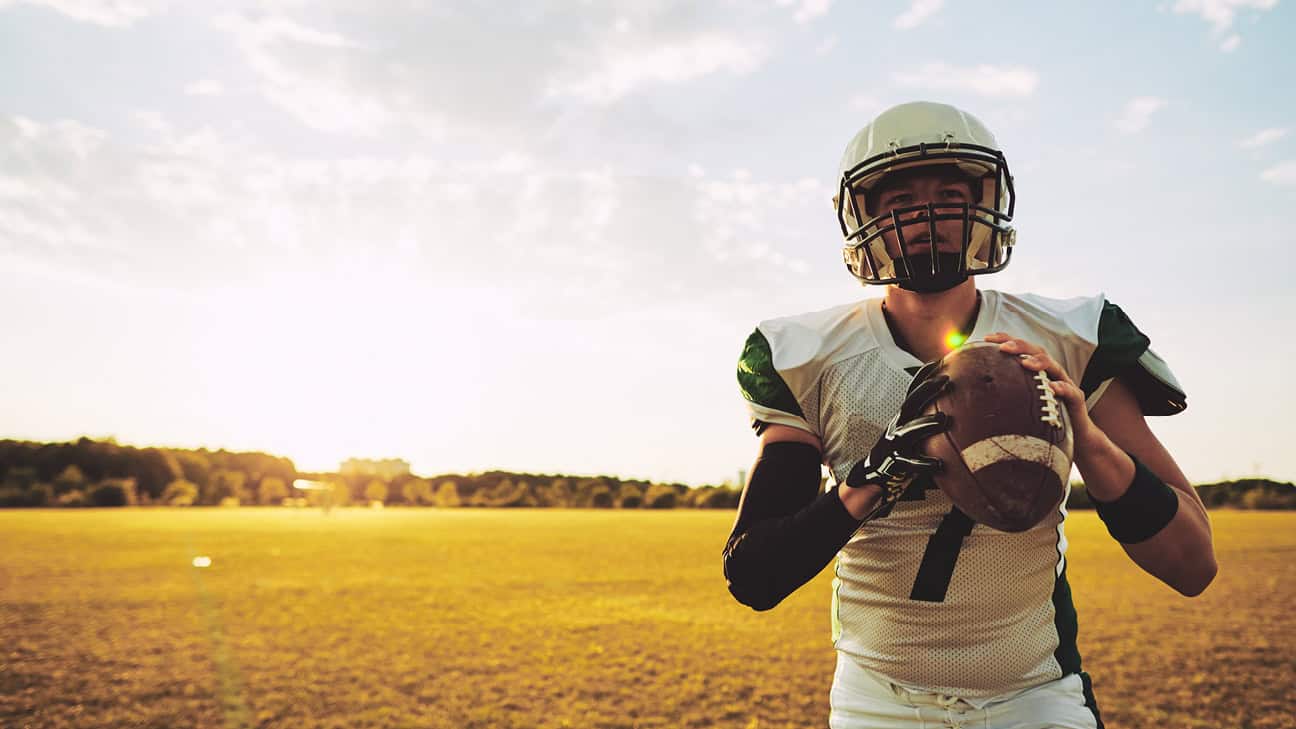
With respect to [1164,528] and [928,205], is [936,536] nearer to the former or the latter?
[1164,528]

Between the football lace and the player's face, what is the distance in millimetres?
475

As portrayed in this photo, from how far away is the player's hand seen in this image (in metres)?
1.75

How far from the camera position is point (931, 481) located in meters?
1.89

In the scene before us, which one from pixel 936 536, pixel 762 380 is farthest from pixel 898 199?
pixel 936 536

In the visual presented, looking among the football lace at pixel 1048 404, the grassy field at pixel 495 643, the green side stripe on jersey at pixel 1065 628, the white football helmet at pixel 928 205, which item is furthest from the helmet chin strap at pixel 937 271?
the grassy field at pixel 495 643

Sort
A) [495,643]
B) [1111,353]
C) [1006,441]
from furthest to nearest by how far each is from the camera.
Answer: [495,643] → [1111,353] → [1006,441]

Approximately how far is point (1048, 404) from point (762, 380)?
0.73 meters

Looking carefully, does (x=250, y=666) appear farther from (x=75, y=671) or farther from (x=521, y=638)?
(x=521, y=638)

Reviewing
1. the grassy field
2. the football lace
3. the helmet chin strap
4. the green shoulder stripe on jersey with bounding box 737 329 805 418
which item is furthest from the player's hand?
the grassy field

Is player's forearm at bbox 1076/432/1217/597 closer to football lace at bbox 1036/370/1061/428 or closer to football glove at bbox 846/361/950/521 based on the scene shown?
football lace at bbox 1036/370/1061/428

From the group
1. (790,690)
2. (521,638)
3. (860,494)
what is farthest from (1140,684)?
(860,494)

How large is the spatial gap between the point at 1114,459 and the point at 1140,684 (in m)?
6.73

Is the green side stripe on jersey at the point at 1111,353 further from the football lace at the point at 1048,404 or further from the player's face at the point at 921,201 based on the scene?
the football lace at the point at 1048,404

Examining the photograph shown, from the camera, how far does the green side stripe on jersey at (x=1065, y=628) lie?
7.20ft
